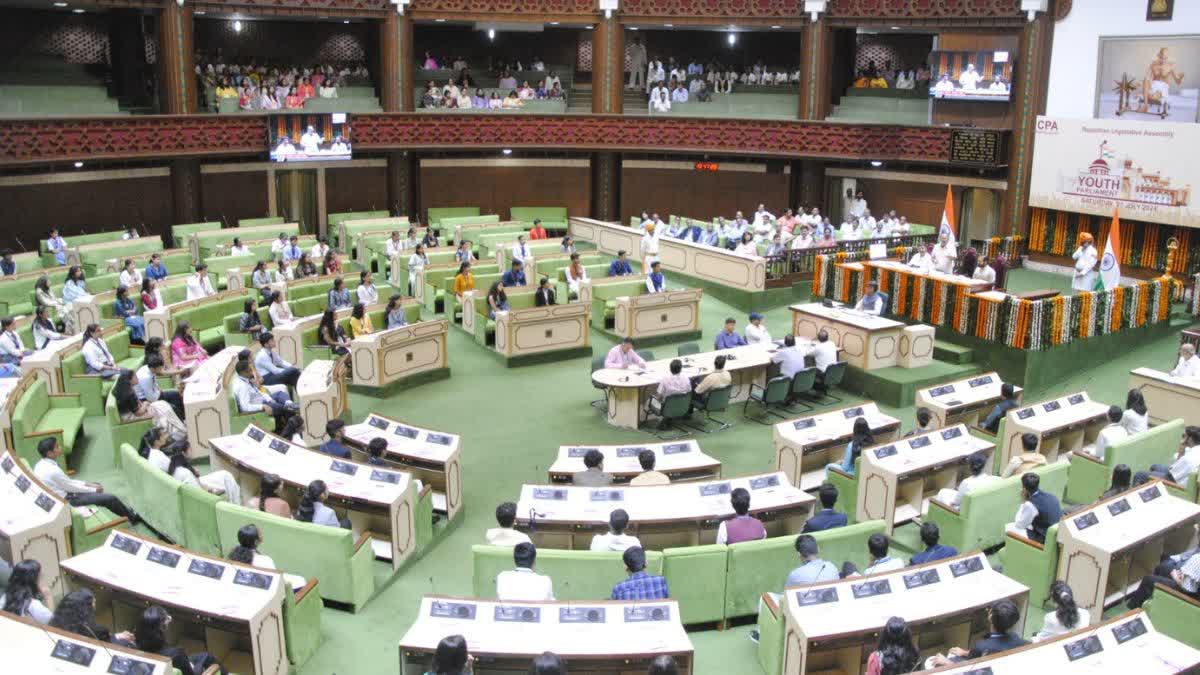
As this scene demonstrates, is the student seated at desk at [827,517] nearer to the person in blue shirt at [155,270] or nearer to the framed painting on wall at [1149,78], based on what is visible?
the person in blue shirt at [155,270]

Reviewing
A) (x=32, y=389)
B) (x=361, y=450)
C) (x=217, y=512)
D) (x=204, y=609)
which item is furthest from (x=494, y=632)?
(x=32, y=389)

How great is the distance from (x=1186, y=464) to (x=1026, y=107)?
15.6 m

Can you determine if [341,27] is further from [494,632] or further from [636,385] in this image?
[494,632]

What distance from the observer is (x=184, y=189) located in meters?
26.2

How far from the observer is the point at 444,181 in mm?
30328

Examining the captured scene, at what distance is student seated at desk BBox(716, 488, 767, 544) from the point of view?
912 cm

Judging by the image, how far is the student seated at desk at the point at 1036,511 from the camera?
9.65 meters

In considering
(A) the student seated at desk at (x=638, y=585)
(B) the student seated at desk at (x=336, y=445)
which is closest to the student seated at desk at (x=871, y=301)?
(B) the student seated at desk at (x=336, y=445)

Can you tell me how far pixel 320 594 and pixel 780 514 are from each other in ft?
14.0

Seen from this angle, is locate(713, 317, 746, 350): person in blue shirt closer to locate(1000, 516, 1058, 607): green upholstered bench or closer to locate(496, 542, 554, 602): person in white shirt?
locate(1000, 516, 1058, 607): green upholstered bench

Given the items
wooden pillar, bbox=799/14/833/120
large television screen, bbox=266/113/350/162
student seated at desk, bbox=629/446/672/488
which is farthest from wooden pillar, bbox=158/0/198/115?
student seated at desk, bbox=629/446/672/488

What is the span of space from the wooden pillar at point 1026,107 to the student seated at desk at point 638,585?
779 inches

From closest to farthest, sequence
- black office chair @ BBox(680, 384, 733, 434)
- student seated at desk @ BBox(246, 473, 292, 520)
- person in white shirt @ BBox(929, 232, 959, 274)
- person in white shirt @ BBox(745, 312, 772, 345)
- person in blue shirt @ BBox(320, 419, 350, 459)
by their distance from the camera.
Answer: student seated at desk @ BBox(246, 473, 292, 520), person in blue shirt @ BBox(320, 419, 350, 459), black office chair @ BBox(680, 384, 733, 434), person in white shirt @ BBox(745, 312, 772, 345), person in white shirt @ BBox(929, 232, 959, 274)

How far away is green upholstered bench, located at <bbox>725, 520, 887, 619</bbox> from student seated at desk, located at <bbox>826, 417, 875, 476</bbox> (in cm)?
232
